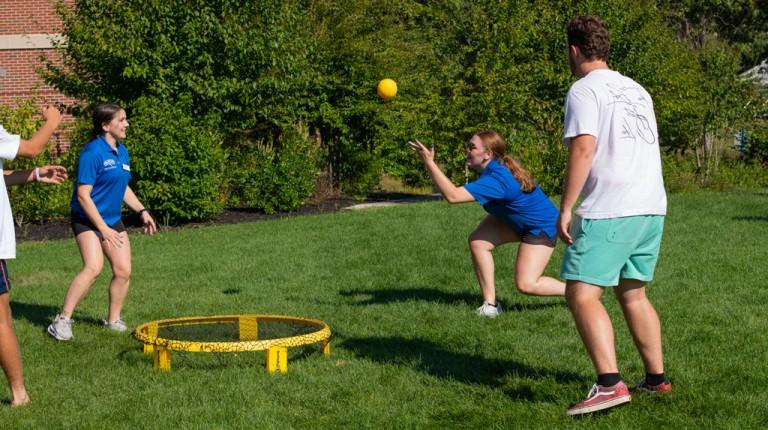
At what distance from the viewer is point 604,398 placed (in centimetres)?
516

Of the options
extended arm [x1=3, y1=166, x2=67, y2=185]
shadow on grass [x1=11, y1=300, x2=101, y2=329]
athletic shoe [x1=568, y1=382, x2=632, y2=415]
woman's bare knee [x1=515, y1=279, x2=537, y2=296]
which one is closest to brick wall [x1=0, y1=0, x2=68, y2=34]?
shadow on grass [x1=11, y1=300, x2=101, y2=329]

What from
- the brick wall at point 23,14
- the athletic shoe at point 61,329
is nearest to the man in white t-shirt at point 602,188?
the athletic shoe at point 61,329

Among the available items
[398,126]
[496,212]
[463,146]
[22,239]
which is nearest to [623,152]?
[496,212]

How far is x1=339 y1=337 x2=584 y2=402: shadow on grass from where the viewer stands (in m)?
6.18

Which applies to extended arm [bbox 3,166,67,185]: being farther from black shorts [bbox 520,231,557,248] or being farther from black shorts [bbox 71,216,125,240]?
black shorts [bbox 520,231,557,248]

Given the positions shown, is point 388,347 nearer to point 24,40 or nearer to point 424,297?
point 424,297

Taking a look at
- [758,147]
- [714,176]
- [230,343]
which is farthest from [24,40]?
[758,147]

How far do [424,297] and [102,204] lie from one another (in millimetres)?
3228

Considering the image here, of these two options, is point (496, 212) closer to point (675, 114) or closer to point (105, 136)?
point (105, 136)

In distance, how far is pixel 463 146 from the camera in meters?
21.5

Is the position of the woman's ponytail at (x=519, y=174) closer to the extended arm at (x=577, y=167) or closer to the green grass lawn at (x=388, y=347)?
the green grass lawn at (x=388, y=347)

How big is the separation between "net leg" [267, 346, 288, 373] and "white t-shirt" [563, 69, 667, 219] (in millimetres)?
2469

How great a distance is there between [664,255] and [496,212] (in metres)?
4.04

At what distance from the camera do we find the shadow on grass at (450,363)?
618cm
